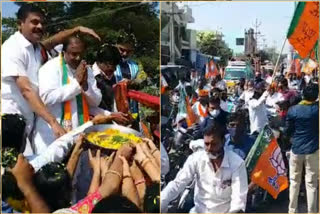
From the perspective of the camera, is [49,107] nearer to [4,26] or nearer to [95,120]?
[95,120]

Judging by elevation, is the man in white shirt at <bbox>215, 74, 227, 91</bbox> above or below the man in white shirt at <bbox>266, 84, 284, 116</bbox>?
above

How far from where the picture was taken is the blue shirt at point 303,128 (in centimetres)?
469

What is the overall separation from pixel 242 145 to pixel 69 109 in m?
1.31

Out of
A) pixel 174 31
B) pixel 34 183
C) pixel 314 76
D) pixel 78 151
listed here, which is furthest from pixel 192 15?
pixel 34 183

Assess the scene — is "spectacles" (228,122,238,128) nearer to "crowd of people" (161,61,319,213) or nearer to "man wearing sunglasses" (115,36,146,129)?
"crowd of people" (161,61,319,213)

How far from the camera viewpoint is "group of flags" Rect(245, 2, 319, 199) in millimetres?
4641

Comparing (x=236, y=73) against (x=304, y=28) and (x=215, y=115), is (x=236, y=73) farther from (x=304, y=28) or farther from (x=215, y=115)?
(x=304, y=28)

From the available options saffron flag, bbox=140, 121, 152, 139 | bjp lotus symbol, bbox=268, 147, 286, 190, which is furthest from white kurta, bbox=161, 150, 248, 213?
saffron flag, bbox=140, 121, 152, 139

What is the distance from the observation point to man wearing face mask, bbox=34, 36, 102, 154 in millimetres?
4777

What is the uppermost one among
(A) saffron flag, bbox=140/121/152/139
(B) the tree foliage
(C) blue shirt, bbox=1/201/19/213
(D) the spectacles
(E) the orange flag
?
(B) the tree foliage

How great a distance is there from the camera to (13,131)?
4.75 m

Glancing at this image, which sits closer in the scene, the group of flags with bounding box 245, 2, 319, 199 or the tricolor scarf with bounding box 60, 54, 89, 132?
the group of flags with bounding box 245, 2, 319, 199

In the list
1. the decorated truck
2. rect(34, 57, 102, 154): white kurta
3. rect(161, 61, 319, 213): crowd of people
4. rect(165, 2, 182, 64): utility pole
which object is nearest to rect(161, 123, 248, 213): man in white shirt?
rect(161, 61, 319, 213): crowd of people

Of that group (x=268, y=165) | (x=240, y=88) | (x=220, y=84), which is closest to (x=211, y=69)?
(x=220, y=84)
